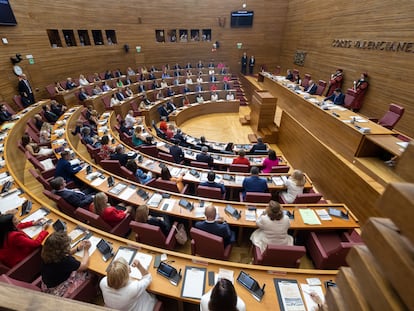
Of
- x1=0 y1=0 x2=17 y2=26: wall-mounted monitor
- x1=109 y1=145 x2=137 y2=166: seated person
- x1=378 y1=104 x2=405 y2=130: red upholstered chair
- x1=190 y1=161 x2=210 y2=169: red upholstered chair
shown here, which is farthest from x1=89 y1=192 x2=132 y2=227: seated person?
x1=0 y1=0 x2=17 y2=26: wall-mounted monitor

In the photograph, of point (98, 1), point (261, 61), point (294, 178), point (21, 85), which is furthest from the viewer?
point (261, 61)

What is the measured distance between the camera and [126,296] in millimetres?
1829

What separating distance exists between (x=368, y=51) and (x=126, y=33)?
11.2 meters

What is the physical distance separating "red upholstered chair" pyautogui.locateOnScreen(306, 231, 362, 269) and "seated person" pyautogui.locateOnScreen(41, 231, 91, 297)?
2.86 meters

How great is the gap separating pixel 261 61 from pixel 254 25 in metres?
2.15

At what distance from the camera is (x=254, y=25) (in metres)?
13.3

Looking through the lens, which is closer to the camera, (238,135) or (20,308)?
(20,308)

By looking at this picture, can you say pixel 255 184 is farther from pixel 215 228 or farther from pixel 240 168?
pixel 215 228

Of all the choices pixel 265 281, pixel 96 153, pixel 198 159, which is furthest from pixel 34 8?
pixel 265 281

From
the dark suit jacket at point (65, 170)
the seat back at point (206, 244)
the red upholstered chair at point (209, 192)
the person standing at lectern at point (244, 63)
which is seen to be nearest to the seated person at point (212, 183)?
the red upholstered chair at point (209, 192)

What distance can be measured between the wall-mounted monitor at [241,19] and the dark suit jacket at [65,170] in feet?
42.2

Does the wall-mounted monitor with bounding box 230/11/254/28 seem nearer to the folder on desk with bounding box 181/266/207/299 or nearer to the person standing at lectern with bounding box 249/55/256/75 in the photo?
the person standing at lectern with bounding box 249/55/256/75

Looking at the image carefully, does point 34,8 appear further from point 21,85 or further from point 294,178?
point 294,178

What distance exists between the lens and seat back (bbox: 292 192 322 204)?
3.55 metres
